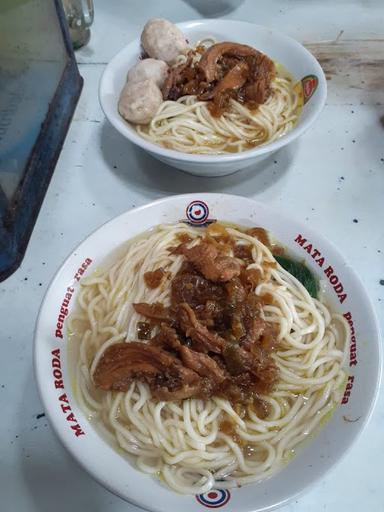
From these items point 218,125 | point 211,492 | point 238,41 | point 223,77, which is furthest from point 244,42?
point 211,492

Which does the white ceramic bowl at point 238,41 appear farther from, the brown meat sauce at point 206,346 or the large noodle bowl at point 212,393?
the brown meat sauce at point 206,346

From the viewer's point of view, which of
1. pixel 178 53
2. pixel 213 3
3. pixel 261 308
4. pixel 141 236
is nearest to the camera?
pixel 261 308

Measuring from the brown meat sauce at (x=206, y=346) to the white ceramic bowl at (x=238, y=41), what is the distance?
18.1 inches

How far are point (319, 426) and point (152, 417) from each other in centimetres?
43

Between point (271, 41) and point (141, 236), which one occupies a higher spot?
point (271, 41)

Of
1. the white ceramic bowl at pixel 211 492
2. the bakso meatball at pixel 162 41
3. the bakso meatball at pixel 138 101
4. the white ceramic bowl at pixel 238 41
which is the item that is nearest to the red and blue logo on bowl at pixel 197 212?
the white ceramic bowl at pixel 211 492

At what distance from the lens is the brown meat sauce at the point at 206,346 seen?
1.18m

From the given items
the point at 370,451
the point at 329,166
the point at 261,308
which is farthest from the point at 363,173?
the point at 370,451

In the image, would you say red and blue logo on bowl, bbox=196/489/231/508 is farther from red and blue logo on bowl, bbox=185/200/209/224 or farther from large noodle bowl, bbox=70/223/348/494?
red and blue logo on bowl, bbox=185/200/209/224

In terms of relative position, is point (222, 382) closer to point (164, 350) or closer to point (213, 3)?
point (164, 350)

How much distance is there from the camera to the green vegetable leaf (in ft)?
4.65

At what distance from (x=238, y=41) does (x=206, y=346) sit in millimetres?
1679

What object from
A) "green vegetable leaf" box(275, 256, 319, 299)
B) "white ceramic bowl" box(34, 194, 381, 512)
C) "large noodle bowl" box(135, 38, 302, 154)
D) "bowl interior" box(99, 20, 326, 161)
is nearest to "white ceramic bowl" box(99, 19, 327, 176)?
"bowl interior" box(99, 20, 326, 161)

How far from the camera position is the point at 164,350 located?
1216 mm
